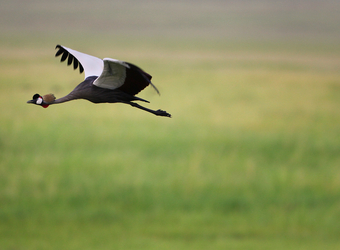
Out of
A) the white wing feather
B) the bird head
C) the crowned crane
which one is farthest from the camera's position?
the bird head

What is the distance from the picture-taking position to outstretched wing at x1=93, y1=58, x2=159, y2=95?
3737 mm

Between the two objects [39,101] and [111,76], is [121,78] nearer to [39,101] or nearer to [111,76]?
[111,76]

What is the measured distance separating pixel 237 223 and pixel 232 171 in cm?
461

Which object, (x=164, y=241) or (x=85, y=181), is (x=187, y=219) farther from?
(x=85, y=181)

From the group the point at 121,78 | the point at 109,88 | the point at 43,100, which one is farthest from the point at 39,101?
the point at 121,78

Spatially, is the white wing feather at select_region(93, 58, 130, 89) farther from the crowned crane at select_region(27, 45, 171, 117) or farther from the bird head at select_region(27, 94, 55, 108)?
the bird head at select_region(27, 94, 55, 108)

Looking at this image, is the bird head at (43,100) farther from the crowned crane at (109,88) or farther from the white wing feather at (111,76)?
the white wing feather at (111,76)

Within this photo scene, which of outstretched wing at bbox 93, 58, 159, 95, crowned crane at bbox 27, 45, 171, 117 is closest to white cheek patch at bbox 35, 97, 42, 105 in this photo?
crowned crane at bbox 27, 45, 171, 117

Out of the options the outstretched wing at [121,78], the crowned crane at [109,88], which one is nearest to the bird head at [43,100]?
the crowned crane at [109,88]

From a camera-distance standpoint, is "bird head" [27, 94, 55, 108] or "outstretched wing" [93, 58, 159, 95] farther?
"bird head" [27, 94, 55, 108]

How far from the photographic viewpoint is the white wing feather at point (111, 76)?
12.2ft

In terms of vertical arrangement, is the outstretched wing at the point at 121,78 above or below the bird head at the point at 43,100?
above

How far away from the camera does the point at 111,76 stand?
12.7 ft

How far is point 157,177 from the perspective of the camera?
39.8 meters
